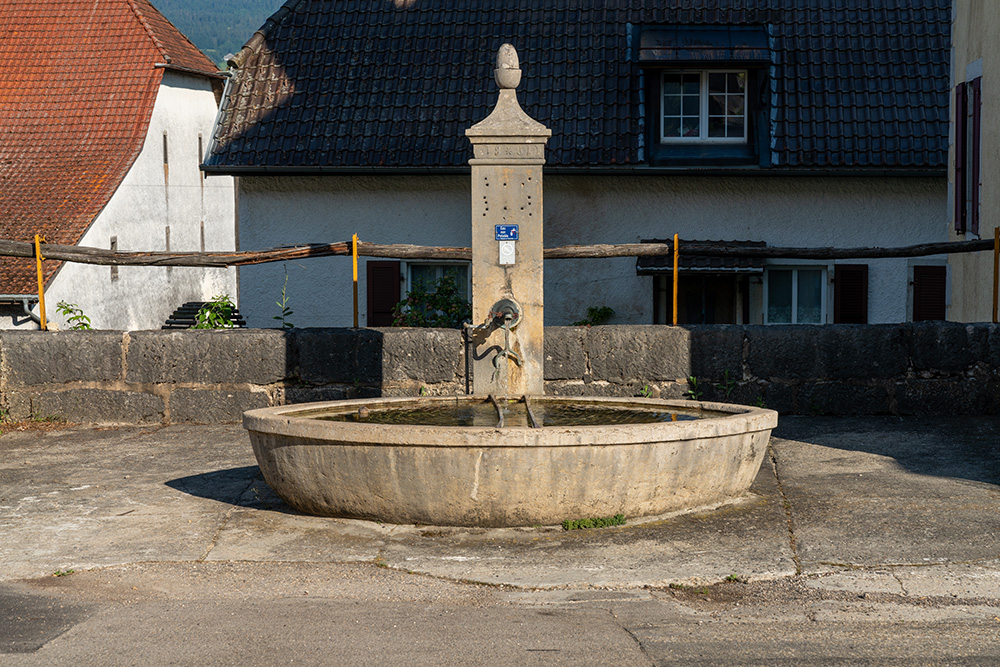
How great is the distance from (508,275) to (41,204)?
1783 cm

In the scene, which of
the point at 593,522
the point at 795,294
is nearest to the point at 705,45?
the point at 795,294

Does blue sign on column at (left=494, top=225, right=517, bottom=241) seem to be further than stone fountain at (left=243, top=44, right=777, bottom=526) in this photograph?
Yes

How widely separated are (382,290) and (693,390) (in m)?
7.16

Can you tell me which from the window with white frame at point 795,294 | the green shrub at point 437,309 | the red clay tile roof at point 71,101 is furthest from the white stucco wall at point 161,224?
the window with white frame at point 795,294

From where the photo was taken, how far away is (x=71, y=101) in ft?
83.1

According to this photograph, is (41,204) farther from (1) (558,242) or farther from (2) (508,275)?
(2) (508,275)

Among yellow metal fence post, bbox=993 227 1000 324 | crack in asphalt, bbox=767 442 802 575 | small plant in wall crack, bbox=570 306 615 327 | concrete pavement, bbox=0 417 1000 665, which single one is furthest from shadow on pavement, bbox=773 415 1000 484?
small plant in wall crack, bbox=570 306 615 327

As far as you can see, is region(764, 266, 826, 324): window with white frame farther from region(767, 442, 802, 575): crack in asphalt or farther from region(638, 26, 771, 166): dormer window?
region(767, 442, 802, 575): crack in asphalt

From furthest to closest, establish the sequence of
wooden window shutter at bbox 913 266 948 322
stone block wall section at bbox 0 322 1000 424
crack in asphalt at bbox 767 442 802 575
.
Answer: wooden window shutter at bbox 913 266 948 322 < stone block wall section at bbox 0 322 1000 424 < crack in asphalt at bbox 767 442 802 575

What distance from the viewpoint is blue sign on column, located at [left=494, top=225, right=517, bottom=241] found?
730 cm

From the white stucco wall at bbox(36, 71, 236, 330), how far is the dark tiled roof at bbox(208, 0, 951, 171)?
8.59m

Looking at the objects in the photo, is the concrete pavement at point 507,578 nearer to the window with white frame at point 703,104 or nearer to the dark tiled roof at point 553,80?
the dark tiled roof at point 553,80

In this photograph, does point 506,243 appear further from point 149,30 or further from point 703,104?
point 149,30

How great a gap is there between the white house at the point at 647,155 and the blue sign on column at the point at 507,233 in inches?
304
